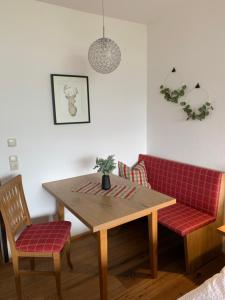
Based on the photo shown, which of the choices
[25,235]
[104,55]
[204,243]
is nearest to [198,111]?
[104,55]

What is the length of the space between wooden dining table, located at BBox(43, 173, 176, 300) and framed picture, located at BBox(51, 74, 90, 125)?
0.69 metres

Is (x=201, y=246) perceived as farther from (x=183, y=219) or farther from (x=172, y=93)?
(x=172, y=93)

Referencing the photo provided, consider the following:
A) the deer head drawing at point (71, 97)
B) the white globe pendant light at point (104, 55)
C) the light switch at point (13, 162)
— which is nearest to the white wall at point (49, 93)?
the light switch at point (13, 162)

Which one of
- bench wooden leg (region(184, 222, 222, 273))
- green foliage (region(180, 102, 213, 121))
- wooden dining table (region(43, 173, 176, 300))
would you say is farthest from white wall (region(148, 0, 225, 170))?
wooden dining table (region(43, 173, 176, 300))

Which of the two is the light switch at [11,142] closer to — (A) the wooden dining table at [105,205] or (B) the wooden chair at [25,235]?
(B) the wooden chair at [25,235]

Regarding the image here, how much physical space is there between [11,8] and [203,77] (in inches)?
76.8

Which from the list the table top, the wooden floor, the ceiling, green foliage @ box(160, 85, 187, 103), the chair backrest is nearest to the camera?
the table top

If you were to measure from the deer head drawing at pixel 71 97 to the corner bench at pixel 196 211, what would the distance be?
4.27ft

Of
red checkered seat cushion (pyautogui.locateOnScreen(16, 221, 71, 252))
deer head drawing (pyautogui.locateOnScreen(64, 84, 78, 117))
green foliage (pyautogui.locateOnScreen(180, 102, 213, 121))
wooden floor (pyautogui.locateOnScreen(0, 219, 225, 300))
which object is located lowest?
wooden floor (pyautogui.locateOnScreen(0, 219, 225, 300))

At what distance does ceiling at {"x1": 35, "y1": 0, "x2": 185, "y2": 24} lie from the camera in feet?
7.51

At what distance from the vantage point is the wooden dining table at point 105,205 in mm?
1661

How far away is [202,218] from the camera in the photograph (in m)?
2.20

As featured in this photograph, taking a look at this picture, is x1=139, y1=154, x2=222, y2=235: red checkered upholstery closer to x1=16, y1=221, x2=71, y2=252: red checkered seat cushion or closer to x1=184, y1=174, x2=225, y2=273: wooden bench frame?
x1=184, y1=174, x2=225, y2=273: wooden bench frame

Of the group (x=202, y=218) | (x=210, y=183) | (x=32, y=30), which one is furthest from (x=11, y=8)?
(x=202, y=218)
